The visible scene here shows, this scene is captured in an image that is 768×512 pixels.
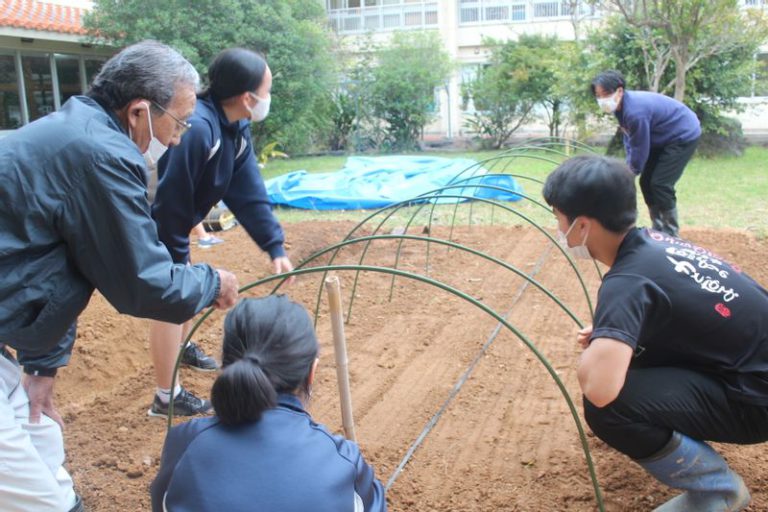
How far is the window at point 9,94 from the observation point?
39.5 feet

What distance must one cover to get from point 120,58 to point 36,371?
1043mm

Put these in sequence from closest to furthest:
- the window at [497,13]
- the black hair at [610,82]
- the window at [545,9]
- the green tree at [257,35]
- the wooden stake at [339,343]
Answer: the wooden stake at [339,343] → the black hair at [610,82] → the green tree at [257,35] → the window at [545,9] → the window at [497,13]

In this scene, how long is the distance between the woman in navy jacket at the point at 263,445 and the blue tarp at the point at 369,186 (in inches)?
280

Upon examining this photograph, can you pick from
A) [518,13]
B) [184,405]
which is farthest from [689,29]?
[518,13]

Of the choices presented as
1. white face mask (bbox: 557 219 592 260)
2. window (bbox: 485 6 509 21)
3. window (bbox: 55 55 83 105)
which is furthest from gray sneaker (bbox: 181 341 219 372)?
window (bbox: 485 6 509 21)

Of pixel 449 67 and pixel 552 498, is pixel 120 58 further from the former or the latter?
pixel 449 67

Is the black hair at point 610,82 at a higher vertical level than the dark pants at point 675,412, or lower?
higher

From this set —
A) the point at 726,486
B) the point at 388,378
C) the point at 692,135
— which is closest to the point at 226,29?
the point at 692,135

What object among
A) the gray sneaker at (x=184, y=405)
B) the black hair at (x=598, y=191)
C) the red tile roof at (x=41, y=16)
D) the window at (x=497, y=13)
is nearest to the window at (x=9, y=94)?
the red tile roof at (x=41, y=16)

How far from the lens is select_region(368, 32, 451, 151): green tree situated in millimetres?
17344

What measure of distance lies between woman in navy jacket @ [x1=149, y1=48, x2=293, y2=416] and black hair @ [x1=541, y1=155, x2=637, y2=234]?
1.60 metres

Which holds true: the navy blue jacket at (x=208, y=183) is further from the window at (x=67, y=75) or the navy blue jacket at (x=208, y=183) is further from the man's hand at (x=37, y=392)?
the window at (x=67, y=75)

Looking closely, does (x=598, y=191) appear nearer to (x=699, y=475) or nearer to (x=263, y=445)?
(x=699, y=475)

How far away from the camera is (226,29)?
1268 centimetres
